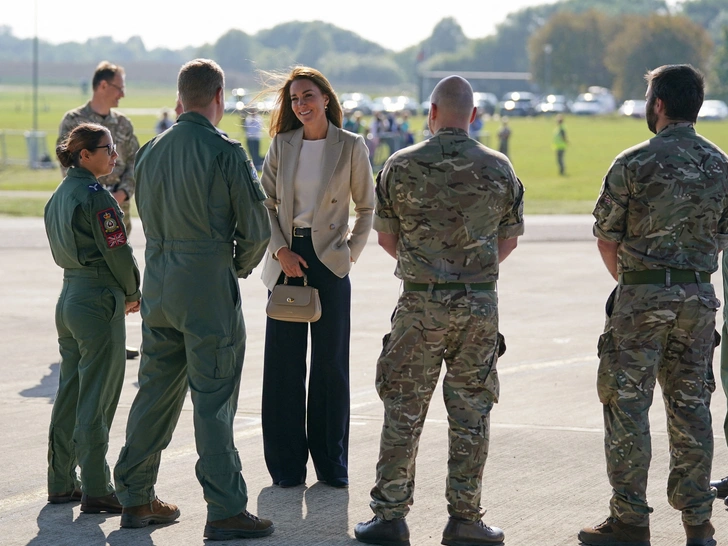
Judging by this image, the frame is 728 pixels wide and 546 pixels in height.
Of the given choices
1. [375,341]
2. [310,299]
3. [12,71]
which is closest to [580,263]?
[375,341]

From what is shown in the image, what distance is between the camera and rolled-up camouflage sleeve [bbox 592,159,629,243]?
4957 millimetres

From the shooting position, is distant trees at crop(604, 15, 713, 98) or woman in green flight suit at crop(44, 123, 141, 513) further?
distant trees at crop(604, 15, 713, 98)

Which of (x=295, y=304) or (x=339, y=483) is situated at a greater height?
(x=295, y=304)

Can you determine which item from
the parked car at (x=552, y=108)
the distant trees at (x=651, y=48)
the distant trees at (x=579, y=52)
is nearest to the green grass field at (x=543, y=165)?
the parked car at (x=552, y=108)

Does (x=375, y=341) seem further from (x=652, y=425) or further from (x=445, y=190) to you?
(x=445, y=190)

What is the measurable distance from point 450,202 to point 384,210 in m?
0.33

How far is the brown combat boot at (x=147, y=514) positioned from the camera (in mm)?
5270

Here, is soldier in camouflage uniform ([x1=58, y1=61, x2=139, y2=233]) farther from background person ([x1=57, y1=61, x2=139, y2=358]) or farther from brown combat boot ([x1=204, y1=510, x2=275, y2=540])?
brown combat boot ([x1=204, y1=510, x2=275, y2=540])

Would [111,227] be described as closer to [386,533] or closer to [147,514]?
[147,514]

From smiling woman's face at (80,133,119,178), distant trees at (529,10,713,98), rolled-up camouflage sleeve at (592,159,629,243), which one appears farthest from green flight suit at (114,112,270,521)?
distant trees at (529,10,713,98)

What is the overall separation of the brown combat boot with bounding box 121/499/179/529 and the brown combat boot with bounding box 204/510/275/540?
0.31 meters

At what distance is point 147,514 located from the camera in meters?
5.30

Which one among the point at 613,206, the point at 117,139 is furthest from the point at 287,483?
the point at 117,139

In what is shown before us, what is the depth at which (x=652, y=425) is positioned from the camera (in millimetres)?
7324
